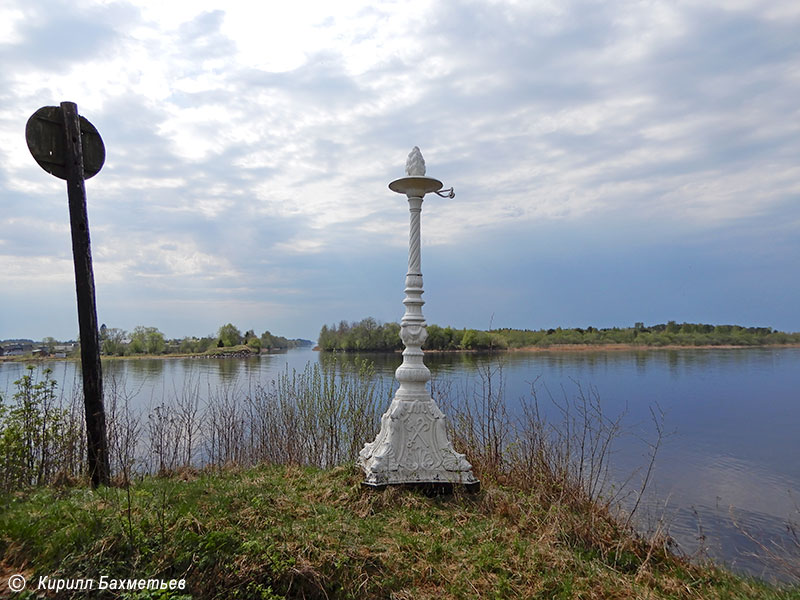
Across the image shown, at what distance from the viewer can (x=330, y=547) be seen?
2.91 meters

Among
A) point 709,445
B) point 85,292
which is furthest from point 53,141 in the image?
point 709,445

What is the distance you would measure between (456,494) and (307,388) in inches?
130

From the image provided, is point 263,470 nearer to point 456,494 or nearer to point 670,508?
point 456,494

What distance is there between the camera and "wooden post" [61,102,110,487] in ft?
13.0

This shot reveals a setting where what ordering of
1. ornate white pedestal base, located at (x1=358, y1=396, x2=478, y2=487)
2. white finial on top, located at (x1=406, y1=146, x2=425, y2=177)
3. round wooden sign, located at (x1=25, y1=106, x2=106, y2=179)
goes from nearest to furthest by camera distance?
1. round wooden sign, located at (x1=25, y1=106, x2=106, y2=179)
2. ornate white pedestal base, located at (x1=358, y1=396, x2=478, y2=487)
3. white finial on top, located at (x1=406, y1=146, x2=425, y2=177)

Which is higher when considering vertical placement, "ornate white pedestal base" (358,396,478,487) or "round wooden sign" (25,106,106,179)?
"round wooden sign" (25,106,106,179)

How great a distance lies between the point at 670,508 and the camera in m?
6.86

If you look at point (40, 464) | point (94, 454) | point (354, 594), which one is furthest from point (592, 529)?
point (40, 464)

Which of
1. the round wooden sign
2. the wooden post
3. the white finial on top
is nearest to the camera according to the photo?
the round wooden sign

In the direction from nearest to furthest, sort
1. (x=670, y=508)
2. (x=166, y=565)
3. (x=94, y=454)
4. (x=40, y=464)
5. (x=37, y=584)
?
1. (x=37, y=584)
2. (x=166, y=565)
3. (x=94, y=454)
4. (x=40, y=464)
5. (x=670, y=508)

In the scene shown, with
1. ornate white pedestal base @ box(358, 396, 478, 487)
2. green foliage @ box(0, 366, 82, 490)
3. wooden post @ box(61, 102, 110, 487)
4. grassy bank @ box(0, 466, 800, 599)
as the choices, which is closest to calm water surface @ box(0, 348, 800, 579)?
green foliage @ box(0, 366, 82, 490)

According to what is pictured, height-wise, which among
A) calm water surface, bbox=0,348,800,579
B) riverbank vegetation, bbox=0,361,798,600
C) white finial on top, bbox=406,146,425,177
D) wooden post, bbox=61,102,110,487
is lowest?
calm water surface, bbox=0,348,800,579

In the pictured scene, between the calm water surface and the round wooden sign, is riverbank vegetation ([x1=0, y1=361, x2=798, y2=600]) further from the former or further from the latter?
the round wooden sign

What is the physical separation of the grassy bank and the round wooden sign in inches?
99.3
